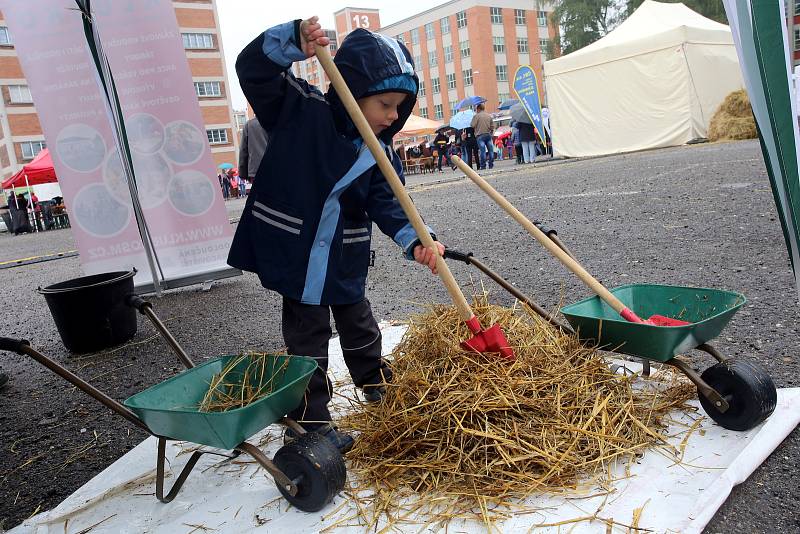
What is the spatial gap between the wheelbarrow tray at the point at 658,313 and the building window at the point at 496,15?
68.3 metres

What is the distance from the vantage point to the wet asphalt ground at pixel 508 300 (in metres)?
2.28

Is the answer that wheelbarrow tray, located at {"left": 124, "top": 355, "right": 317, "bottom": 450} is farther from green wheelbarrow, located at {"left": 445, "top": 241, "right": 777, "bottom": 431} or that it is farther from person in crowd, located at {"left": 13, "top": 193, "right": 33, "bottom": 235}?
person in crowd, located at {"left": 13, "top": 193, "right": 33, "bottom": 235}

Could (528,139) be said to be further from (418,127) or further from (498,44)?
(498,44)

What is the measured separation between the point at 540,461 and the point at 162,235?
413 cm

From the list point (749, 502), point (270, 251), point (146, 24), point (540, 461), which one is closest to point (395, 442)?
point (540, 461)

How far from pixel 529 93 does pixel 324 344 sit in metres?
16.5

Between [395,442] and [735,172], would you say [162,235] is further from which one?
[735,172]

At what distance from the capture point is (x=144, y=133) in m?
4.71

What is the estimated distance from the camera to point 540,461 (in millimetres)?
1770

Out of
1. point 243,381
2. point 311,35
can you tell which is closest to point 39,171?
point 243,381

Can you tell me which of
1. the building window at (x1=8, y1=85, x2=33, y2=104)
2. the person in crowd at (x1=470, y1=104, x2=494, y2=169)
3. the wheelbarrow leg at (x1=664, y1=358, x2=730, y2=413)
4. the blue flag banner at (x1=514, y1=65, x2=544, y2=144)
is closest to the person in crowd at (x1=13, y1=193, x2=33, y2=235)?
the person in crowd at (x1=470, y1=104, x2=494, y2=169)

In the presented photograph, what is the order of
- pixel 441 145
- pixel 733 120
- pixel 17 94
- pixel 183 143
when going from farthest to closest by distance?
pixel 17 94 < pixel 441 145 < pixel 733 120 < pixel 183 143

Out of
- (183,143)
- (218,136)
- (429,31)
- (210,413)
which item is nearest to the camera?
(210,413)

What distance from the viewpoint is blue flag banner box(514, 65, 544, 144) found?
1711cm
